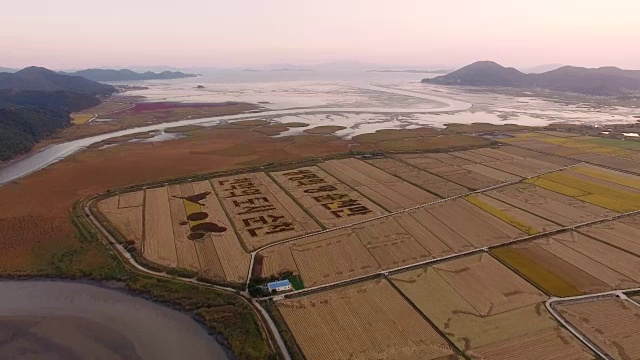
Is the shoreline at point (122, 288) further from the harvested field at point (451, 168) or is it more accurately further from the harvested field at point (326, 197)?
the harvested field at point (451, 168)

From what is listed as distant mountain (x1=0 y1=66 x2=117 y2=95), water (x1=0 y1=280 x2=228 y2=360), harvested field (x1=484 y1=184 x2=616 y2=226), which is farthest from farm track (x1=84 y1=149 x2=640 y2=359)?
distant mountain (x1=0 y1=66 x2=117 y2=95)

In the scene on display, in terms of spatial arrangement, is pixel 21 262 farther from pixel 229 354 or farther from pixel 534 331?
pixel 534 331

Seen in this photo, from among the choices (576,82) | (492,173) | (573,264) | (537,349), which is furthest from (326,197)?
(576,82)

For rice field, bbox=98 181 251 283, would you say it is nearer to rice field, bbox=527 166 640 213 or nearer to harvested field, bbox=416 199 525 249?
harvested field, bbox=416 199 525 249

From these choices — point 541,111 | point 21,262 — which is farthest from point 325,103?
point 21,262

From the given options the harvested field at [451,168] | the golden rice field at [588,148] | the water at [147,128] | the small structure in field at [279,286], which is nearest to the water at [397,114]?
the water at [147,128]
